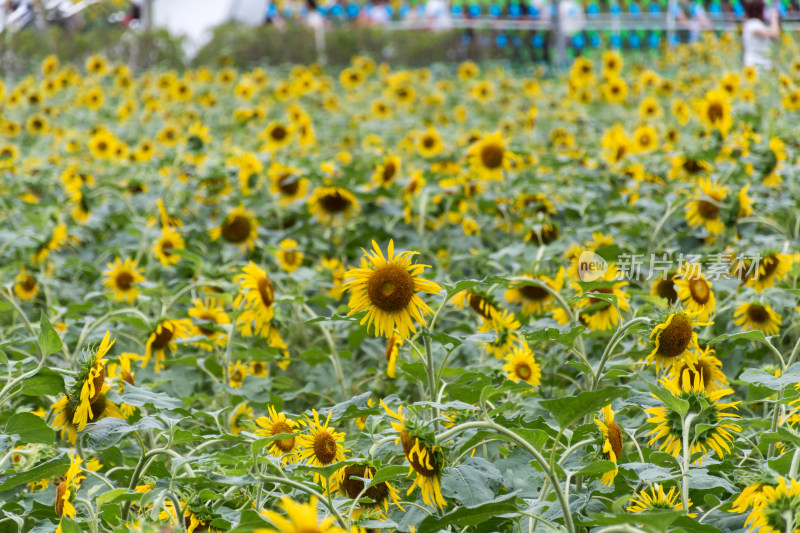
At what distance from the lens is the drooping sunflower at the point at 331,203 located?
125 inches

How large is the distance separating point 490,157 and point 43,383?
2046mm

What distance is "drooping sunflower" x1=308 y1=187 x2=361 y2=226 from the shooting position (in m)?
3.18

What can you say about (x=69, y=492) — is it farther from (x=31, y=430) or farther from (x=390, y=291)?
(x=390, y=291)

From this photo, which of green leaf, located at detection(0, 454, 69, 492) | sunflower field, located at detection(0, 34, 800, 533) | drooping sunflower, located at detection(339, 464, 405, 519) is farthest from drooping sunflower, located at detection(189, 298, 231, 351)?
drooping sunflower, located at detection(339, 464, 405, 519)

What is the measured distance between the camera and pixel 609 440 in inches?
55.5

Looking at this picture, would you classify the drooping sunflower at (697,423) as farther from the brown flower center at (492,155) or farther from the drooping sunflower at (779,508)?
the brown flower center at (492,155)

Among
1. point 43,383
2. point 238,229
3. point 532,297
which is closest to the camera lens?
point 43,383

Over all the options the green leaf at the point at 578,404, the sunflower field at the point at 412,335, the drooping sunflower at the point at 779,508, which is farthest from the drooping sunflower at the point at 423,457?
the drooping sunflower at the point at 779,508

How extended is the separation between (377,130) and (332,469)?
4.59m

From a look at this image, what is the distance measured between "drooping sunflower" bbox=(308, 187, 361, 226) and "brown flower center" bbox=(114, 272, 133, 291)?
75 centimetres

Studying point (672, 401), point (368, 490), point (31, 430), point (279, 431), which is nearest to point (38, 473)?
point (31, 430)

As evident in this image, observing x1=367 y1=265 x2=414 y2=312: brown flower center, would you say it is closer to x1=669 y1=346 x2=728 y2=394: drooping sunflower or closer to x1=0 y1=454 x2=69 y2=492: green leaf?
x1=669 y1=346 x2=728 y2=394: drooping sunflower

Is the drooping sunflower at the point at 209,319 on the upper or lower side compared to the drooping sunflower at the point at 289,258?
upper

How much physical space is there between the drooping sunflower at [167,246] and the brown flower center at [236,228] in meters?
0.16
